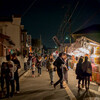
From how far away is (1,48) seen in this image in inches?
808

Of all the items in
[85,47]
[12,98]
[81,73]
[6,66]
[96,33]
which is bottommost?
[12,98]

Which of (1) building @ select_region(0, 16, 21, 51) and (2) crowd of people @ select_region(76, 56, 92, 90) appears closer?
(2) crowd of people @ select_region(76, 56, 92, 90)

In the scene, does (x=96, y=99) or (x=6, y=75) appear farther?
(x=6, y=75)

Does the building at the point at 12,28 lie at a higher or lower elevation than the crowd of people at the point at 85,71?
higher

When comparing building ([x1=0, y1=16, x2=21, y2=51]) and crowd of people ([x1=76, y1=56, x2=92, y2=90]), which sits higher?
building ([x1=0, y1=16, x2=21, y2=51])

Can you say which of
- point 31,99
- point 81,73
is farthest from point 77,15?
point 31,99

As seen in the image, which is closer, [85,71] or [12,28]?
[85,71]

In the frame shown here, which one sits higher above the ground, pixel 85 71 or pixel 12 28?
pixel 12 28

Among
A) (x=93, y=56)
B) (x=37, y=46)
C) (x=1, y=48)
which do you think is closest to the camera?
(x=93, y=56)

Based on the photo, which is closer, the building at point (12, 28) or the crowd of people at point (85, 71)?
the crowd of people at point (85, 71)

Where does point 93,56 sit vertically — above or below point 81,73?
above

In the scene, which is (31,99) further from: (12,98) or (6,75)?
(6,75)

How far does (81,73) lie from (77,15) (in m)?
9.25

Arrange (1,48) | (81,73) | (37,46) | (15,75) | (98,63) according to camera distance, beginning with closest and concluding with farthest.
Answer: (15,75), (81,73), (98,63), (1,48), (37,46)
